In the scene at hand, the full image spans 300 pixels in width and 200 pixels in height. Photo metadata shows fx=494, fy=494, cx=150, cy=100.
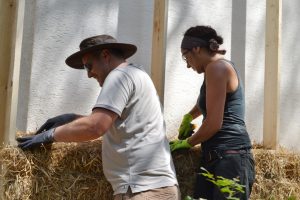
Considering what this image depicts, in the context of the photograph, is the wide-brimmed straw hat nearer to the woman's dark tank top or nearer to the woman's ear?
the woman's ear

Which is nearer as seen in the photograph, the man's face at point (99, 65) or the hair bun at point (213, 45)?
the man's face at point (99, 65)

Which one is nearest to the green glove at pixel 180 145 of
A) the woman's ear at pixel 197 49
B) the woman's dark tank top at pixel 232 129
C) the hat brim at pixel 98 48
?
the woman's dark tank top at pixel 232 129

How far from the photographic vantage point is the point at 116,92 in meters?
2.75

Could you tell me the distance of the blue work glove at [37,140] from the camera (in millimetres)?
3048

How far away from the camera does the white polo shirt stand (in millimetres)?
2766

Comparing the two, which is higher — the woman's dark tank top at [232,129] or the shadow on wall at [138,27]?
the shadow on wall at [138,27]

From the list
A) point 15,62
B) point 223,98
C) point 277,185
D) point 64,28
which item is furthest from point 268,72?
point 15,62

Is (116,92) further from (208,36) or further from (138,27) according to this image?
(138,27)

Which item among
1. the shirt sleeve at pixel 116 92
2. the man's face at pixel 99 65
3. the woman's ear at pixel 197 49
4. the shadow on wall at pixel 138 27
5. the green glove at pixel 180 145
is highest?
the shadow on wall at pixel 138 27

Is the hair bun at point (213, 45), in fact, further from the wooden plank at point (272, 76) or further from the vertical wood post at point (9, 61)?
the vertical wood post at point (9, 61)

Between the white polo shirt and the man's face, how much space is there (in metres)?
0.16

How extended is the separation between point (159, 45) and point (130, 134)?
1.34 meters

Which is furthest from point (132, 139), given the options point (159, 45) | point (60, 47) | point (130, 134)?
point (60, 47)

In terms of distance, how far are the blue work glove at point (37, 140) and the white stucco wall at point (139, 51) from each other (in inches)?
26.9
